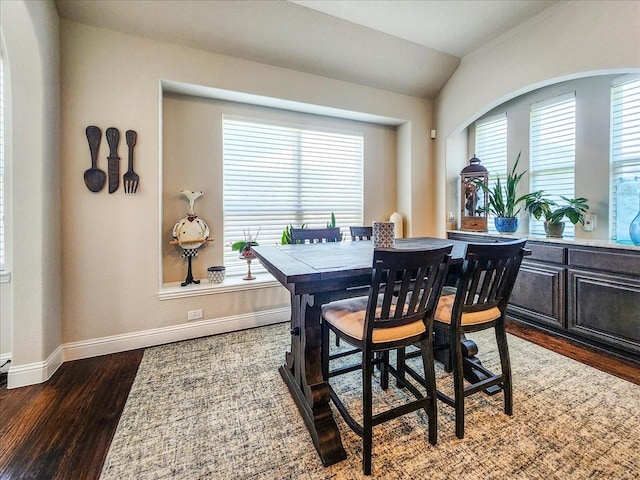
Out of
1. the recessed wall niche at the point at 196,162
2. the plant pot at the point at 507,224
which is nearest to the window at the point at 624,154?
the plant pot at the point at 507,224

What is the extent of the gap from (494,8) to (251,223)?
328cm

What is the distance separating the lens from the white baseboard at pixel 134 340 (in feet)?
6.89

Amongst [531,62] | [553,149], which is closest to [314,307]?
[531,62]

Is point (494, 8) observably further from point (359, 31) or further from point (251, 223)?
point (251, 223)

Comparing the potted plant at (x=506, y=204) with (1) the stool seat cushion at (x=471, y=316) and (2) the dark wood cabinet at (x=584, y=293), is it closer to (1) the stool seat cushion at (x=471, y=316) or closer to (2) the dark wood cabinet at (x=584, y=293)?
(2) the dark wood cabinet at (x=584, y=293)

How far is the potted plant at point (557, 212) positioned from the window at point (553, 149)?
0.23m

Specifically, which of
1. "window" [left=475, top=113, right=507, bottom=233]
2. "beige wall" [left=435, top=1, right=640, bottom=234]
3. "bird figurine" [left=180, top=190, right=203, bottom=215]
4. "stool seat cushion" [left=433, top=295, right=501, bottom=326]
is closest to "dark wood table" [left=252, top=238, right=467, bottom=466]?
"stool seat cushion" [left=433, top=295, right=501, bottom=326]

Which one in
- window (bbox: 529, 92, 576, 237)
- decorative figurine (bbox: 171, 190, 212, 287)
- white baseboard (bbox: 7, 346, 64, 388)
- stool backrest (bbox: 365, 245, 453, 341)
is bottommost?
white baseboard (bbox: 7, 346, 64, 388)

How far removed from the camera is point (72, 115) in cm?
241

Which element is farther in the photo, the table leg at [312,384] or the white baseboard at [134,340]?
the white baseboard at [134,340]

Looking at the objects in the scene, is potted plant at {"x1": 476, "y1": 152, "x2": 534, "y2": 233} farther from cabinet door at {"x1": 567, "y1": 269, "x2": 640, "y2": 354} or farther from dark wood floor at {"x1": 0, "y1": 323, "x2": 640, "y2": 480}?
dark wood floor at {"x1": 0, "y1": 323, "x2": 640, "y2": 480}

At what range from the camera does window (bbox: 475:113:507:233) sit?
3858 mm

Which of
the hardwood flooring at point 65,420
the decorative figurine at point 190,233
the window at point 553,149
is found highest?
the window at point 553,149

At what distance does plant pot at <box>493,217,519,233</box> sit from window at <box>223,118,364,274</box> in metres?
1.72
